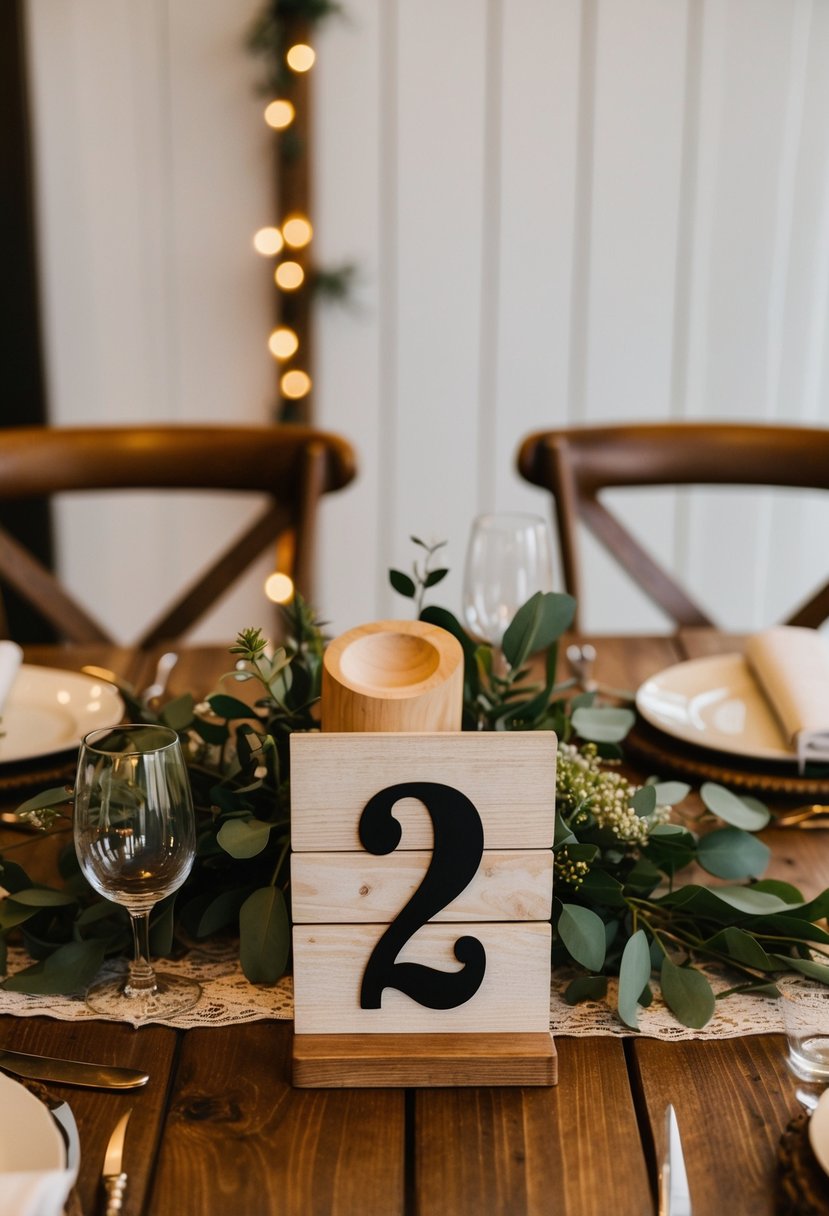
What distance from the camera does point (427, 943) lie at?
0.68m

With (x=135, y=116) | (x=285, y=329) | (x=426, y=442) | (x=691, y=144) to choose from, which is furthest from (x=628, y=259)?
(x=135, y=116)

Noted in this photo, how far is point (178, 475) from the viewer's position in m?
1.77

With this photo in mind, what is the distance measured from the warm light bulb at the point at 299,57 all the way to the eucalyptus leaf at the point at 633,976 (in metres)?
2.16

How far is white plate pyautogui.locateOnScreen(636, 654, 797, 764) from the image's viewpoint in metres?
1.09

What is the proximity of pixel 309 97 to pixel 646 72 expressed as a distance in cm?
68

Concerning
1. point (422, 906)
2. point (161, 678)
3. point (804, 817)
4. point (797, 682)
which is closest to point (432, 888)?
point (422, 906)

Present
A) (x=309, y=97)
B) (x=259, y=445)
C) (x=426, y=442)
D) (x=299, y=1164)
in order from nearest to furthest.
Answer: (x=299, y=1164) → (x=259, y=445) → (x=309, y=97) → (x=426, y=442)

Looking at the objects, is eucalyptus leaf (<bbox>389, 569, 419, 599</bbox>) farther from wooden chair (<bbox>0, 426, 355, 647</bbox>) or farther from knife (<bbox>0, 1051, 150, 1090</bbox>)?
wooden chair (<bbox>0, 426, 355, 647</bbox>)

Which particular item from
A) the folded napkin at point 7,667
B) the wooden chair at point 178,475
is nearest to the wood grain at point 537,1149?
the folded napkin at point 7,667

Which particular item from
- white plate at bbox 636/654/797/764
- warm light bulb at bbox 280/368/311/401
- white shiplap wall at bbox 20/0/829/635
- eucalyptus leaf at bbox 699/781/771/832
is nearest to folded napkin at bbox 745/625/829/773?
white plate at bbox 636/654/797/764

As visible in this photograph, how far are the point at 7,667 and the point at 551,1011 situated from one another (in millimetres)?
676

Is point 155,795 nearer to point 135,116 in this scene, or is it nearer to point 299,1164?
point 299,1164

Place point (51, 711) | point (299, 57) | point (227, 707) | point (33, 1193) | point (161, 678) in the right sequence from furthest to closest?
point (299, 57)
point (161, 678)
point (51, 711)
point (227, 707)
point (33, 1193)

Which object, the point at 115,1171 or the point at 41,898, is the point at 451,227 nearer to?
the point at 41,898
